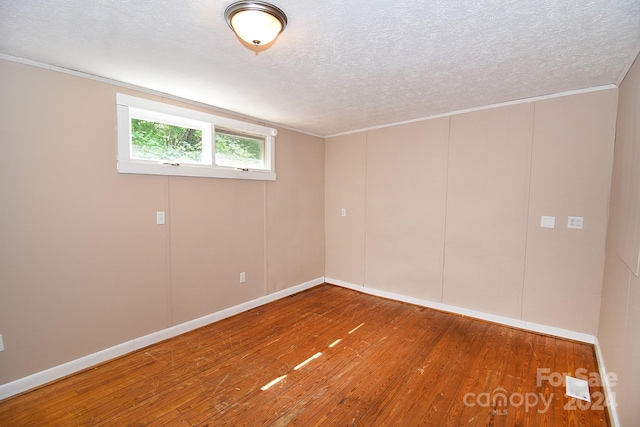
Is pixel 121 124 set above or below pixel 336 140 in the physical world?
below

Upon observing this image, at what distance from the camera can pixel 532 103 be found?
2941 mm

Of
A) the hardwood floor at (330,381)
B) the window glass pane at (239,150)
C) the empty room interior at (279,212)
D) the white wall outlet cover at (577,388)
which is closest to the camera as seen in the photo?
the empty room interior at (279,212)

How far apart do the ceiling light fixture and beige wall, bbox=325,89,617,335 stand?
268cm

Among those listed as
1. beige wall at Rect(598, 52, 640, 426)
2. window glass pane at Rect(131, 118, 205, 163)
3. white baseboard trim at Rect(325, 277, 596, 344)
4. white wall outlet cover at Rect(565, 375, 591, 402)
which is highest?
window glass pane at Rect(131, 118, 205, 163)

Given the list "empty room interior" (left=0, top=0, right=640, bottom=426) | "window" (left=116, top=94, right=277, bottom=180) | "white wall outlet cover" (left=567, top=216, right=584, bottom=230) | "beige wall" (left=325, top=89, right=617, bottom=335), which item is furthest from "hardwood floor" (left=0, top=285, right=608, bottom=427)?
"window" (left=116, top=94, right=277, bottom=180)

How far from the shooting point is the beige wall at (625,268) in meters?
1.58

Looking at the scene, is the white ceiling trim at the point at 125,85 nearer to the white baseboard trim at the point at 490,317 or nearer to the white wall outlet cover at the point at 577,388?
the white baseboard trim at the point at 490,317

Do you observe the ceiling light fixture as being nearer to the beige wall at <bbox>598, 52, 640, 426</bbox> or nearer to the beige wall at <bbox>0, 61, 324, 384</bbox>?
the beige wall at <bbox>0, 61, 324, 384</bbox>

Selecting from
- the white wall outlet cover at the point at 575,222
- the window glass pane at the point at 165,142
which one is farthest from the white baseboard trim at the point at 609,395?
the window glass pane at the point at 165,142

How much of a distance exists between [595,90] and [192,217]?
4204 mm

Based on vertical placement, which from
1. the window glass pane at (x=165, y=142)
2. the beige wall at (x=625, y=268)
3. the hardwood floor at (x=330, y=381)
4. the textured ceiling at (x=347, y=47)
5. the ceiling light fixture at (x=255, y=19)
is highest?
the textured ceiling at (x=347, y=47)

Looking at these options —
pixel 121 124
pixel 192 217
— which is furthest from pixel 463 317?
pixel 121 124

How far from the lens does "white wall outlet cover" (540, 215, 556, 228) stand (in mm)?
2871

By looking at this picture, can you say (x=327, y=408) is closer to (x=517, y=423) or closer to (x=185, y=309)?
(x=517, y=423)
